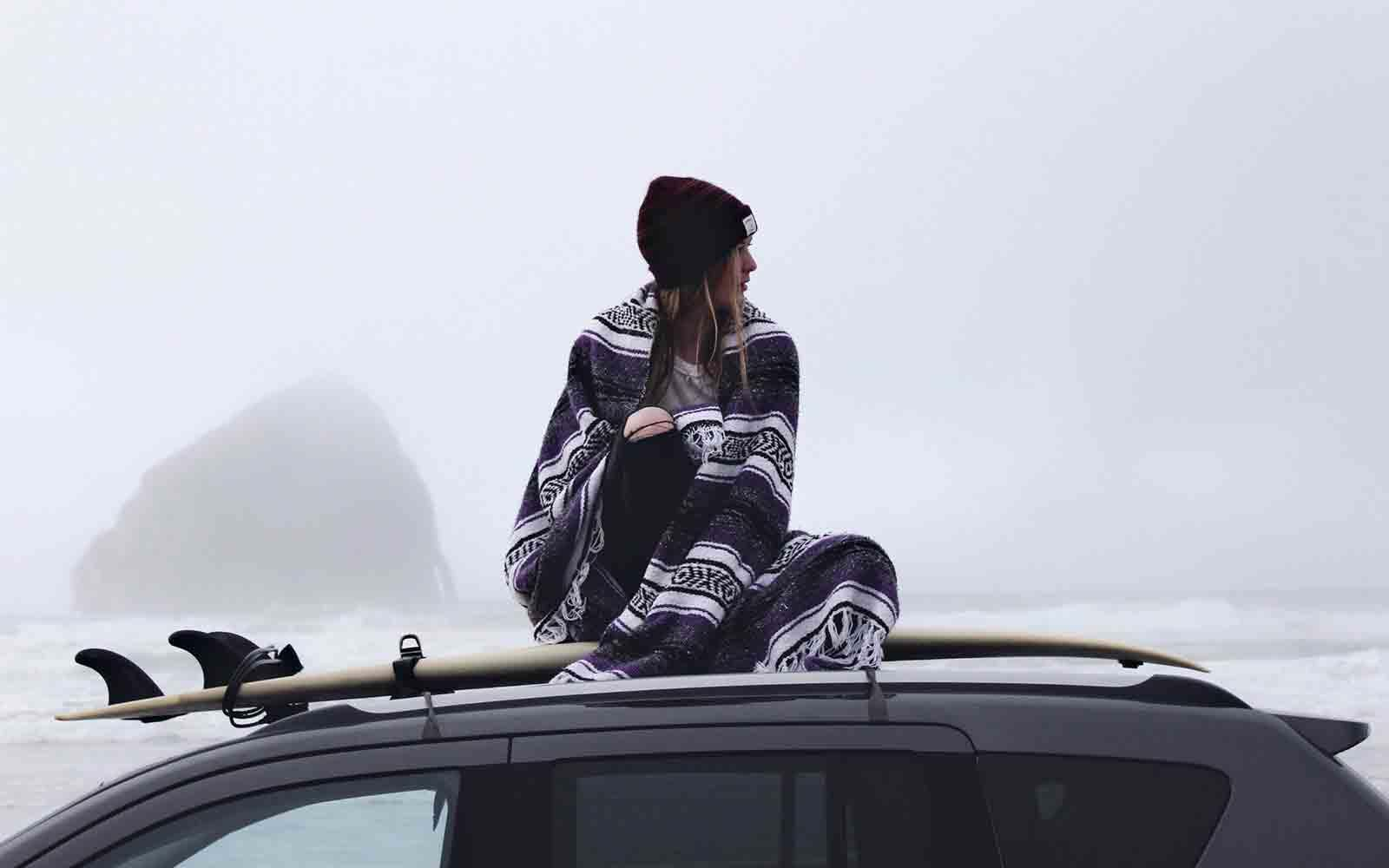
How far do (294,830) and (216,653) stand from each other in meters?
0.84

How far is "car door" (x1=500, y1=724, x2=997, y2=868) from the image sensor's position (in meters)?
2.04

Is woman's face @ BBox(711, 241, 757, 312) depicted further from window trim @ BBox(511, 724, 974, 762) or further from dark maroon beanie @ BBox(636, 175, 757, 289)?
window trim @ BBox(511, 724, 974, 762)

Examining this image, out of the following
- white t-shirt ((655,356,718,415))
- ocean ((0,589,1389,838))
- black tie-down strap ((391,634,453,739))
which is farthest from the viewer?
ocean ((0,589,1389,838))

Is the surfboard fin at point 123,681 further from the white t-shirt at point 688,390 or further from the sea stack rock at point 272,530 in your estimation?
the sea stack rock at point 272,530

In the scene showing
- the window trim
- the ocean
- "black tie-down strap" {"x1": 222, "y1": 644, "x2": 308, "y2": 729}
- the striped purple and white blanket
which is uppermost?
the ocean

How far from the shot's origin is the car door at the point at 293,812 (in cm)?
205

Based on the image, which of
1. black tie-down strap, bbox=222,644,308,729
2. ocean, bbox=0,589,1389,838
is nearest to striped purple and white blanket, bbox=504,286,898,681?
black tie-down strap, bbox=222,644,308,729

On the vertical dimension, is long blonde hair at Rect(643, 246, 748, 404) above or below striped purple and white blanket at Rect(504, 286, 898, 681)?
above

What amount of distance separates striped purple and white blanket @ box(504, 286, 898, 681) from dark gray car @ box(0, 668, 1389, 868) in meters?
0.70

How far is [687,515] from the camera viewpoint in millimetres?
3029

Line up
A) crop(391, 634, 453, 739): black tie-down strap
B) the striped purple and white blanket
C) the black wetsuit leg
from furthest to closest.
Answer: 1. the black wetsuit leg
2. the striped purple and white blanket
3. crop(391, 634, 453, 739): black tie-down strap

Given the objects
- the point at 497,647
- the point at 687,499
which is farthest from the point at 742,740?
the point at 497,647

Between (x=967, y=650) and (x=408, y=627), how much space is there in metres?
36.0

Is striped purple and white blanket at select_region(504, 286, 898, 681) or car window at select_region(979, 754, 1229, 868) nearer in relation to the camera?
car window at select_region(979, 754, 1229, 868)
